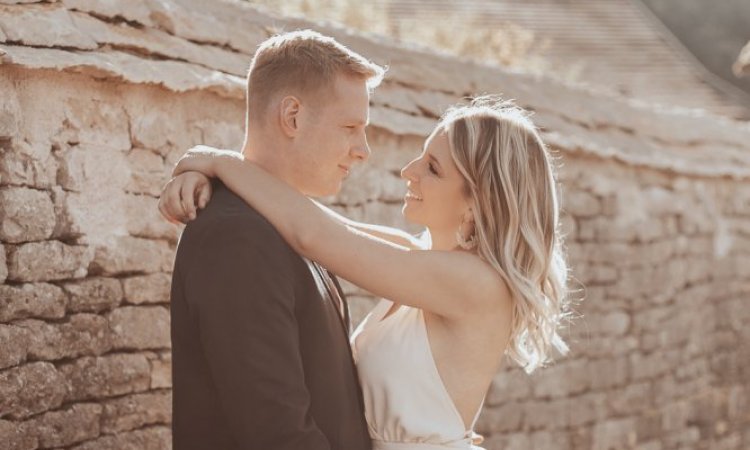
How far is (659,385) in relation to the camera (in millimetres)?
8453

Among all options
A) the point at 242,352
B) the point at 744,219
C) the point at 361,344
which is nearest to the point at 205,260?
the point at 242,352

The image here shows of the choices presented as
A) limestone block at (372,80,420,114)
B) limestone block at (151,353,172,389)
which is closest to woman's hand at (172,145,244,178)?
limestone block at (151,353,172,389)

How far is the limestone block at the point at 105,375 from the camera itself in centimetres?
404

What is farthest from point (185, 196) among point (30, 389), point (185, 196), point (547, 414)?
point (547, 414)

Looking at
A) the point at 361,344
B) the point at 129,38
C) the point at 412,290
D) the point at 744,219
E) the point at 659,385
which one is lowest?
→ the point at 659,385

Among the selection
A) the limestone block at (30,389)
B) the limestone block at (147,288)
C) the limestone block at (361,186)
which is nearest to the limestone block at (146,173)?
the limestone block at (147,288)

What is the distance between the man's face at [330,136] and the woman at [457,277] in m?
0.09

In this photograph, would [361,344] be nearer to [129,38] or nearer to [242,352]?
[242,352]

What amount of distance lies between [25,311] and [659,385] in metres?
5.61

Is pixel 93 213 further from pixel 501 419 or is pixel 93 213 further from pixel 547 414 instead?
pixel 547 414

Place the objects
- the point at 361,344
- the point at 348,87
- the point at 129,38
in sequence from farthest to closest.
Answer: the point at 129,38 < the point at 361,344 < the point at 348,87

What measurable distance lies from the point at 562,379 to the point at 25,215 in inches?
168

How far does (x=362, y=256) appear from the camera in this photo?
3.05m

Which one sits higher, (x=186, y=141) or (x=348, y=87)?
(x=348, y=87)
